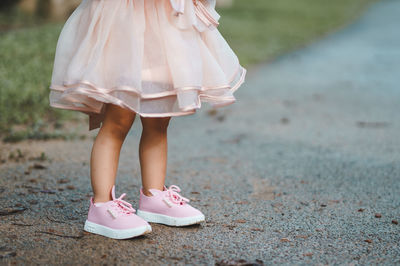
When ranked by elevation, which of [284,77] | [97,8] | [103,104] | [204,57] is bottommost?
[284,77]

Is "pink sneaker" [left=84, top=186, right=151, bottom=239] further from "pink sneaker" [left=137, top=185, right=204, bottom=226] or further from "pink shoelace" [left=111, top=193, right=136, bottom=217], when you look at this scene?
"pink sneaker" [left=137, top=185, right=204, bottom=226]

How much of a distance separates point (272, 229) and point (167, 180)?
40.9 inches

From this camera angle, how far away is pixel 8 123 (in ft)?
15.7

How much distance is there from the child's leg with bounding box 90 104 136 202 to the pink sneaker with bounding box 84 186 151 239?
0.05 m

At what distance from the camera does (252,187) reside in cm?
345

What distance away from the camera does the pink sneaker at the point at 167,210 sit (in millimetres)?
2602

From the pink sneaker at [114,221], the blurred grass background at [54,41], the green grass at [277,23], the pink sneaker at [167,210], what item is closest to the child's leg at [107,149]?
the pink sneaker at [114,221]

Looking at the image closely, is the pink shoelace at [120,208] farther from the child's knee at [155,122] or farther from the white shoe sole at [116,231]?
the child's knee at [155,122]

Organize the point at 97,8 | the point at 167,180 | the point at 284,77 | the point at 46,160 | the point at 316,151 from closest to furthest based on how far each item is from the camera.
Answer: the point at 97,8
the point at 167,180
the point at 46,160
the point at 316,151
the point at 284,77

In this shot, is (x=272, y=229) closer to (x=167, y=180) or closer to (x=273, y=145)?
(x=167, y=180)

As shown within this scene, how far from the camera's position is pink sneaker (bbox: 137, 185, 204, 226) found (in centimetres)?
260

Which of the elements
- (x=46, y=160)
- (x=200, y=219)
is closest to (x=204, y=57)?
(x=200, y=219)

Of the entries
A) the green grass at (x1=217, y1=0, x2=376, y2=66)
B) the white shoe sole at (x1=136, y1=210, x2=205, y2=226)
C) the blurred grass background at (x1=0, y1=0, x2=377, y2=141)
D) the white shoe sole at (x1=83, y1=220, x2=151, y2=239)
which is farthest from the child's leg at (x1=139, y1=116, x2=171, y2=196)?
the green grass at (x1=217, y1=0, x2=376, y2=66)

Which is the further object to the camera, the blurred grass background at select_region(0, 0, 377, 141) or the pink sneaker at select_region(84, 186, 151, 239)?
the blurred grass background at select_region(0, 0, 377, 141)
